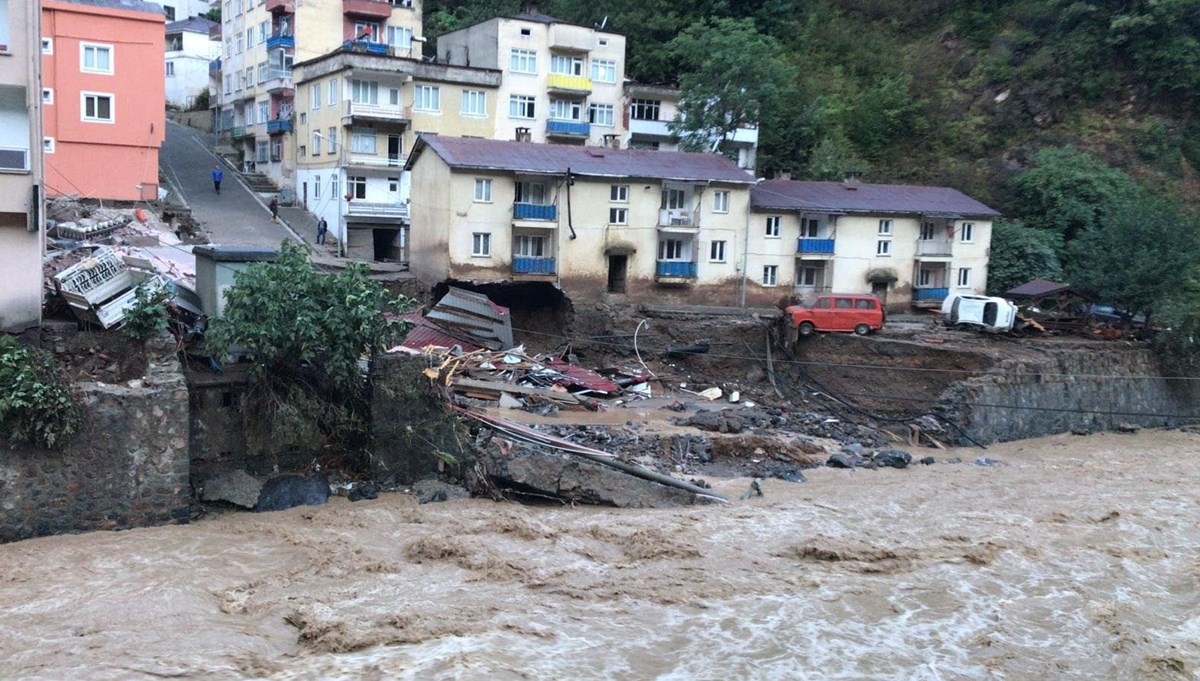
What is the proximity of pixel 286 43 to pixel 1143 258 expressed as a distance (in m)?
41.2

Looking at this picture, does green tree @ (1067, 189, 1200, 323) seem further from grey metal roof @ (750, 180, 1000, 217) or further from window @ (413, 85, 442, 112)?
window @ (413, 85, 442, 112)

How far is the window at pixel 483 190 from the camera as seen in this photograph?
34.9 metres

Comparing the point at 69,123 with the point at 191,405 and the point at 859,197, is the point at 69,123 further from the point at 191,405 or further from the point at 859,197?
the point at 859,197

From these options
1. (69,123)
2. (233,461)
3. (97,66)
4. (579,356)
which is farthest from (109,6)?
(233,461)

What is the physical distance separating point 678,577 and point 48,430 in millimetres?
11630

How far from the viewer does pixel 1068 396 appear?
32.7 m

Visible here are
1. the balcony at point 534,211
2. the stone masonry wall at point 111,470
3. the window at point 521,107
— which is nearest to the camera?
the stone masonry wall at point 111,470

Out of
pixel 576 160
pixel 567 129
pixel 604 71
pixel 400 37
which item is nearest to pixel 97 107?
pixel 400 37

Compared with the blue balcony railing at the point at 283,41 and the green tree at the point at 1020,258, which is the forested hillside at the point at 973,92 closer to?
the green tree at the point at 1020,258

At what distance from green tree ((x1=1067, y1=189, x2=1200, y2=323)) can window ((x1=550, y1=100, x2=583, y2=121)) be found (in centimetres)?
2457

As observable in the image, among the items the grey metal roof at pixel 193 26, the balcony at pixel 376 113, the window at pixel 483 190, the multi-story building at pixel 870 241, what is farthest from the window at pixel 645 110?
the grey metal roof at pixel 193 26

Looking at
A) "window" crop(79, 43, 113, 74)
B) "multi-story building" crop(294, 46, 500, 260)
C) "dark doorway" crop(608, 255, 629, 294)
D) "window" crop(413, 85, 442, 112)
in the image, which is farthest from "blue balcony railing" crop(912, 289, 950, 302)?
"window" crop(79, 43, 113, 74)

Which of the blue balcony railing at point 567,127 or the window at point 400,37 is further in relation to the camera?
the window at point 400,37

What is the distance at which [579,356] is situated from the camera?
34969 millimetres
